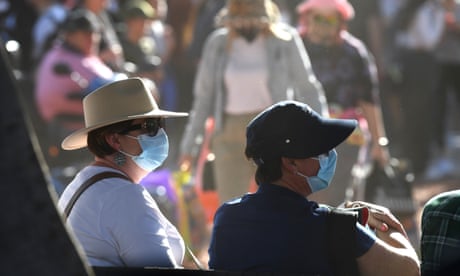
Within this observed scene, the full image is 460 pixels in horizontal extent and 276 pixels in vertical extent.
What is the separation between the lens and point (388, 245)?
199 inches

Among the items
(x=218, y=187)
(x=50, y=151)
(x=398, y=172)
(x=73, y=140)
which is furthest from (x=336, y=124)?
(x=50, y=151)

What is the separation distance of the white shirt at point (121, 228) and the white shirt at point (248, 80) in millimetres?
3753

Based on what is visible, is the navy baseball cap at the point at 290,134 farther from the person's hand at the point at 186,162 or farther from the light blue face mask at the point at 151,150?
the person's hand at the point at 186,162

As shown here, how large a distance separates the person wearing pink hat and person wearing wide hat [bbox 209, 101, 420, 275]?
3867mm

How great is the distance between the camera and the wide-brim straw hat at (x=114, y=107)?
5719mm

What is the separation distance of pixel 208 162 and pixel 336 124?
3.99 meters

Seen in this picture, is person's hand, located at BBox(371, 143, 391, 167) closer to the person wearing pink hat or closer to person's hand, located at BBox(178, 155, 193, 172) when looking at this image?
the person wearing pink hat

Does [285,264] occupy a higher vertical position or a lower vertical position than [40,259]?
lower

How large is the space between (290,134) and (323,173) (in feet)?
0.83

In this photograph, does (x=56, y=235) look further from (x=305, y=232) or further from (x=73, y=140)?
(x=73, y=140)

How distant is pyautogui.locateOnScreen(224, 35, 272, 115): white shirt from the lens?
8906mm

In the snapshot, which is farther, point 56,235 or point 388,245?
point 388,245

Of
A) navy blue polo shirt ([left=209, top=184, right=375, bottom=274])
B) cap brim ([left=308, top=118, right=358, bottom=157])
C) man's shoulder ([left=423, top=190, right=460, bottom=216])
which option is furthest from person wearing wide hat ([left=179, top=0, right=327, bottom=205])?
man's shoulder ([left=423, top=190, right=460, bottom=216])

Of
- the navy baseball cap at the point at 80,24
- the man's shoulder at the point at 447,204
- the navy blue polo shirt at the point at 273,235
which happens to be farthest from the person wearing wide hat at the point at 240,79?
the man's shoulder at the point at 447,204
